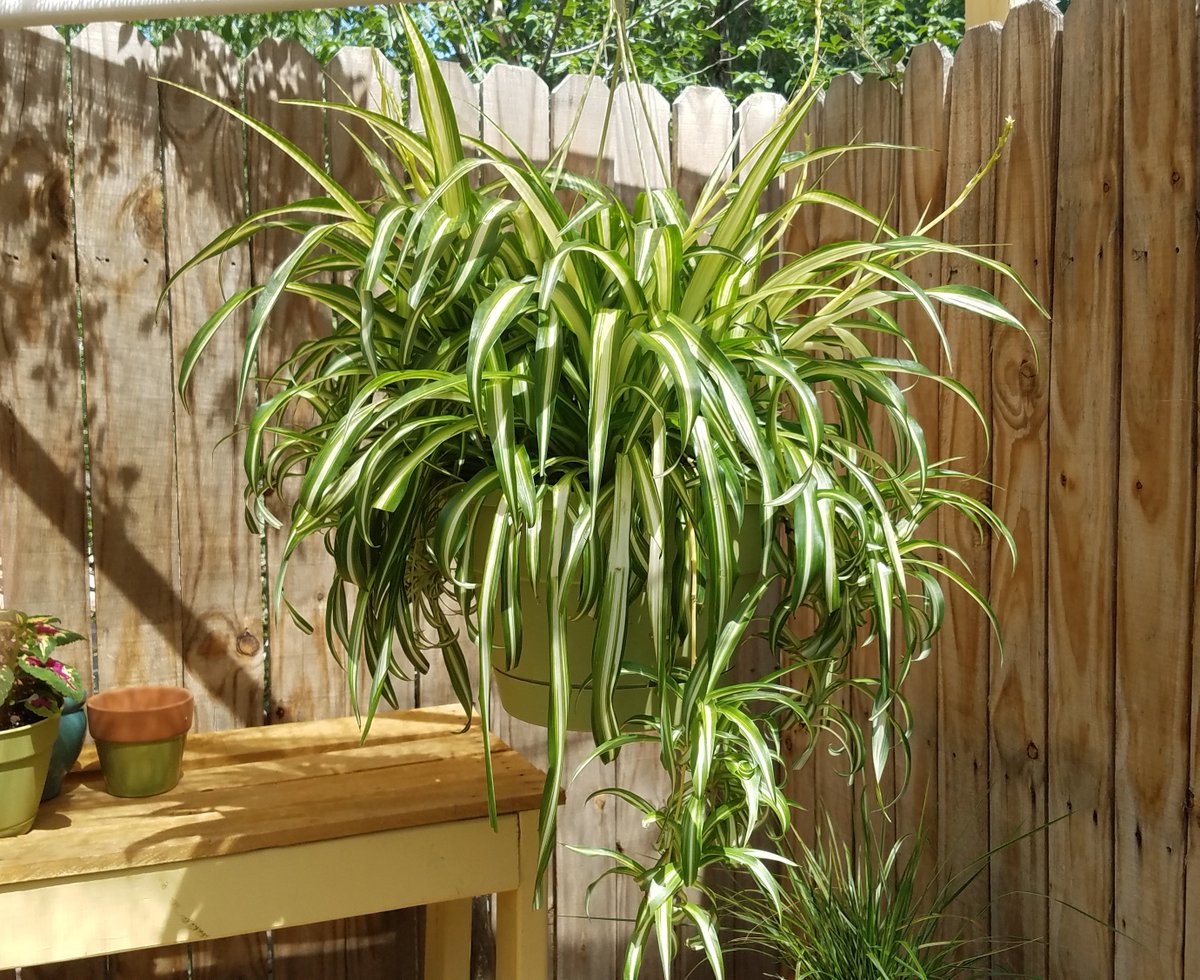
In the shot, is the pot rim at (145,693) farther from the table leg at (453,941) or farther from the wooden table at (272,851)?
the table leg at (453,941)

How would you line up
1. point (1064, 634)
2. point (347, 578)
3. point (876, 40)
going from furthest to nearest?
1. point (876, 40)
2. point (1064, 634)
3. point (347, 578)

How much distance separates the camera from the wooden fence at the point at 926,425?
135 cm

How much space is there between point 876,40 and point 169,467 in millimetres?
4142

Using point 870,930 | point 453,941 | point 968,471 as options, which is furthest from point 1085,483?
point 453,941

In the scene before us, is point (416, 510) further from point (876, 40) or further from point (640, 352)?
point (876, 40)

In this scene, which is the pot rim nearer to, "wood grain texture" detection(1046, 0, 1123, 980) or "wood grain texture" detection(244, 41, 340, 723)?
"wood grain texture" detection(244, 41, 340, 723)

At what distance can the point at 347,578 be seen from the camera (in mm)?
1298

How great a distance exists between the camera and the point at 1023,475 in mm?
1546

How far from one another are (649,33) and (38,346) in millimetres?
4163

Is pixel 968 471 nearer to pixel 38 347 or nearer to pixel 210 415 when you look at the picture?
pixel 210 415

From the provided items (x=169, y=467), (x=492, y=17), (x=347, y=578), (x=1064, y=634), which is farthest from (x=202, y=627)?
(x=492, y=17)

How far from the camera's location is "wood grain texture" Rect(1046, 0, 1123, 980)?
140 centimetres

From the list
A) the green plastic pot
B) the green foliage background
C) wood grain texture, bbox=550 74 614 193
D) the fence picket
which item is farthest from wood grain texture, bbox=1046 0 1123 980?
the green foliage background

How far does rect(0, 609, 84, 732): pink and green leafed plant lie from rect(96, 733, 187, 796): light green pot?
0.11m
